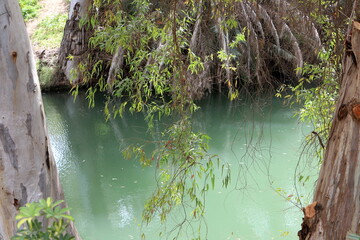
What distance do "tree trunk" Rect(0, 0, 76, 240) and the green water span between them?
0.74 meters

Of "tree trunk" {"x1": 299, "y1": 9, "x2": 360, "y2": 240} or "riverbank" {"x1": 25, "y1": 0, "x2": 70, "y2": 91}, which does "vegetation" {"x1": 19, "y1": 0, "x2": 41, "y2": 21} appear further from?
"tree trunk" {"x1": 299, "y1": 9, "x2": 360, "y2": 240}

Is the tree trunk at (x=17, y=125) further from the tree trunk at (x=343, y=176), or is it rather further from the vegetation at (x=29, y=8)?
the vegetation at (x=29, y=8)

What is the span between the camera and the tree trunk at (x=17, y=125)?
98.6 inches

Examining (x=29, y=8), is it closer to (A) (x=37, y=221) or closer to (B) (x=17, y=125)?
(B) (x=17, y=125)

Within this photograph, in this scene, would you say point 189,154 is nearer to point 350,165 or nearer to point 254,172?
point 350,165

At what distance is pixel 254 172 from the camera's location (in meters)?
5.57

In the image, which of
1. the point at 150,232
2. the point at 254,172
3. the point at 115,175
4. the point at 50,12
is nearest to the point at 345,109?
the point at 150,232

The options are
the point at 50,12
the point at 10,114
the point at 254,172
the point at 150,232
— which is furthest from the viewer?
the point at 50,12

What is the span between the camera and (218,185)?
5219mm

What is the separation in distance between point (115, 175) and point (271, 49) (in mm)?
2602

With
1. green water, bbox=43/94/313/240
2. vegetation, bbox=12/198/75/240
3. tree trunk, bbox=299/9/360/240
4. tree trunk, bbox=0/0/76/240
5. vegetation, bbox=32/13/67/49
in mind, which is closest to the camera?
vegetation, bbox=12/198/75/240

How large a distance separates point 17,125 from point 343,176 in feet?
5.59

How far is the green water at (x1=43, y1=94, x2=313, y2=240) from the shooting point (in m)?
4.44

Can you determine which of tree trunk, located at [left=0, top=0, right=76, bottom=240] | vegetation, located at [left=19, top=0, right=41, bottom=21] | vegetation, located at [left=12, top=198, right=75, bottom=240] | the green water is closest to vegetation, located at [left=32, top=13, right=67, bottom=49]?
vegetation, located at [left=19, top=0, right=41, bottom=21]
